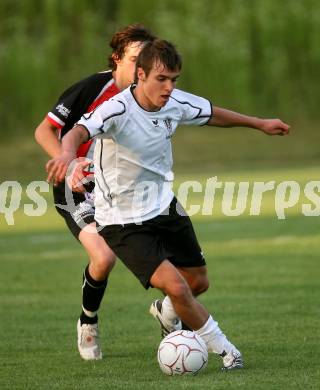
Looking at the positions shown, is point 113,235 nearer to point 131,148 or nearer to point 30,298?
point 131,148

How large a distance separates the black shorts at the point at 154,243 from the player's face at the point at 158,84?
72 cm

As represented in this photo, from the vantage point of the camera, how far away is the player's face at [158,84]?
683 cm

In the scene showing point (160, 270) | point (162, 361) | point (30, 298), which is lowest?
point (30, 298)

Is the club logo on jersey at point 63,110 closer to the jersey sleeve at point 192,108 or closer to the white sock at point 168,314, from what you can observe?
the jersey sleeve at point 192,108

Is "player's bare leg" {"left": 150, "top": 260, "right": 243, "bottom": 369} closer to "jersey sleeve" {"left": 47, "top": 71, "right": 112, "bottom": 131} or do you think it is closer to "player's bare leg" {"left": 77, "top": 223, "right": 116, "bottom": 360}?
"player's bare leg" {"left": 77, "top": 223, "right": 116, "bottom": 360}

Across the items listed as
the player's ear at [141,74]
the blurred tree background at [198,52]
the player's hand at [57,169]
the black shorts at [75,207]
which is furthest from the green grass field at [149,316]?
the blurred tree background at [198,52]

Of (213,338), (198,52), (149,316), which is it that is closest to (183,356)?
(213,338)

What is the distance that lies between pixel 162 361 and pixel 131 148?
4.16ft

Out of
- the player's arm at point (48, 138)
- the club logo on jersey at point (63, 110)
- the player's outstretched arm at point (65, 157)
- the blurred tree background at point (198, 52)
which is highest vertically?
the player's outstretched arm at point (65, 157)

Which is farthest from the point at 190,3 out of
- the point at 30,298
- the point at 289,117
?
the point at 30,298

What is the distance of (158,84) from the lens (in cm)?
688

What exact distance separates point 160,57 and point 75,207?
165 centimetres

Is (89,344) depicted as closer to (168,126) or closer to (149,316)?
(168,126)

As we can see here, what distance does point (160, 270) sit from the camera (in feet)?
22.6
